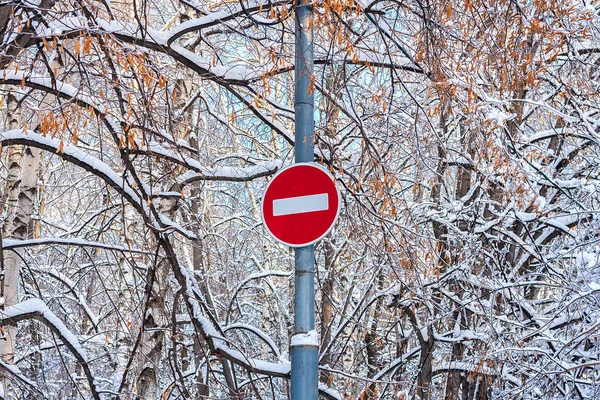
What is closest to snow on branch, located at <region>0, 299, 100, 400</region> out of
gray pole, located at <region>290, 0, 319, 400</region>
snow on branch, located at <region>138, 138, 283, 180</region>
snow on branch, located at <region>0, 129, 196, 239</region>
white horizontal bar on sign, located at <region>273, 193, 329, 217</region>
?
snow on branch, located at <region>0, 129, 196, 239</region>

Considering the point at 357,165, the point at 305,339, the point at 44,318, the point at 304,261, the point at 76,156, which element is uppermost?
the point at 357,165

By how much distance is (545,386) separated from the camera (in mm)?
7965

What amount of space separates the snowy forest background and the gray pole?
0.19 m

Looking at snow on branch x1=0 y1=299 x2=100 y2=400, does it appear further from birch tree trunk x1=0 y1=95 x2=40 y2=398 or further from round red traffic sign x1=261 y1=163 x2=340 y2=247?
round red traffic sign x1=261 y1=163 x2=340 y2=247

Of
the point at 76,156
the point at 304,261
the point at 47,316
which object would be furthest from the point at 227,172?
the point at 304,261

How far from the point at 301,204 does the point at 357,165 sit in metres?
3.56

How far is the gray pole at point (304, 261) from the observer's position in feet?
15.1

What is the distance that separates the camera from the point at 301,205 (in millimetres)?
4703

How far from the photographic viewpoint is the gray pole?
181 inches

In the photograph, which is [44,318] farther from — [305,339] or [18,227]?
[305,339]

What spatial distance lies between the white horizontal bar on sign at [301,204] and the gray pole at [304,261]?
0.24m

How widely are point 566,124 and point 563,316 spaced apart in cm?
247

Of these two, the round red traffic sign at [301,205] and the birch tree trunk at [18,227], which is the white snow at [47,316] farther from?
the round red traffic sign at [301,205]

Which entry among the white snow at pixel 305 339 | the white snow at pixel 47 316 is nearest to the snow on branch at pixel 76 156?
the white snow at pixel 47 316
